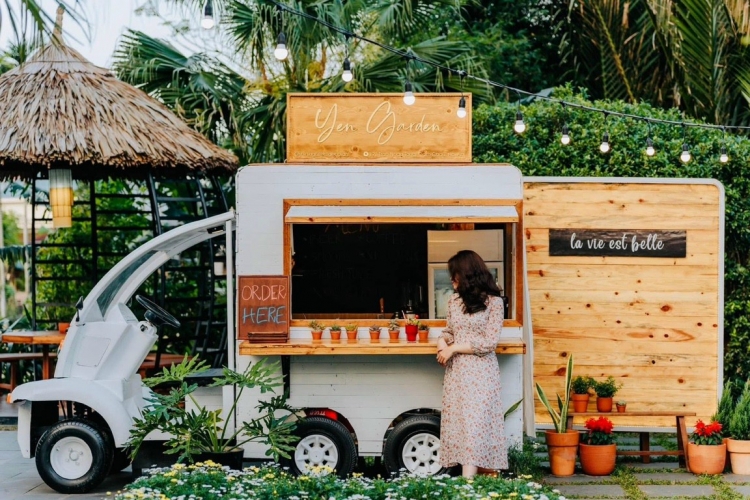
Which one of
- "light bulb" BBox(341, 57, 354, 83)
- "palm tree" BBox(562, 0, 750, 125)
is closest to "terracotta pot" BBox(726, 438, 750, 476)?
"light bulb" BBox(341, 57, 354, 83)

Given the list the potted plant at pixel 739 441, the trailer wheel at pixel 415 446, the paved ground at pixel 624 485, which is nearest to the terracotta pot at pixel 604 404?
the paved ground at pixel 624 485

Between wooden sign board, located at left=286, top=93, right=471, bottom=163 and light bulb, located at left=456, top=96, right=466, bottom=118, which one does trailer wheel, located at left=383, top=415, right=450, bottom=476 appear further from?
light bulb, located at left=456, top=96, right=466, bottom=118

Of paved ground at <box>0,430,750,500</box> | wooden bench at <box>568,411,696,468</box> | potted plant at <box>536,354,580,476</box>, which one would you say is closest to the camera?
paved ground at <box>0,430,750,500</box>

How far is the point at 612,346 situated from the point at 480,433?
194 centimetres

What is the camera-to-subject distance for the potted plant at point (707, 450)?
748 centimetres

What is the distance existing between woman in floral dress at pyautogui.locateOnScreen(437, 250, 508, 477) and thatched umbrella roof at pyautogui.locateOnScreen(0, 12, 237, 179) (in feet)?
14.0

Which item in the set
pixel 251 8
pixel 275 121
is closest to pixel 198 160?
pixel 275 121

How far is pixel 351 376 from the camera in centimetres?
710

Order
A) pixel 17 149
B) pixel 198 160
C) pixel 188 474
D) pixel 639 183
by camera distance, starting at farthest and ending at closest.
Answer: pixel 198 160
pixel 17 149
pixel 639 183
pixel 188 474

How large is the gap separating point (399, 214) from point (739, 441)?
3.22 meters

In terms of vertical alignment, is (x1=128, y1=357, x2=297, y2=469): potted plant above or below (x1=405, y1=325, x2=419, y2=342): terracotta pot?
below

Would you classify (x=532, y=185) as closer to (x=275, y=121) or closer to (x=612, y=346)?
(x=612, y=346)

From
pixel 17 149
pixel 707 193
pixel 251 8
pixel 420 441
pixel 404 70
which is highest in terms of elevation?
pixel 251 8

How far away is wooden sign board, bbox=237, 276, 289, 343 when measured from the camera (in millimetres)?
6992
